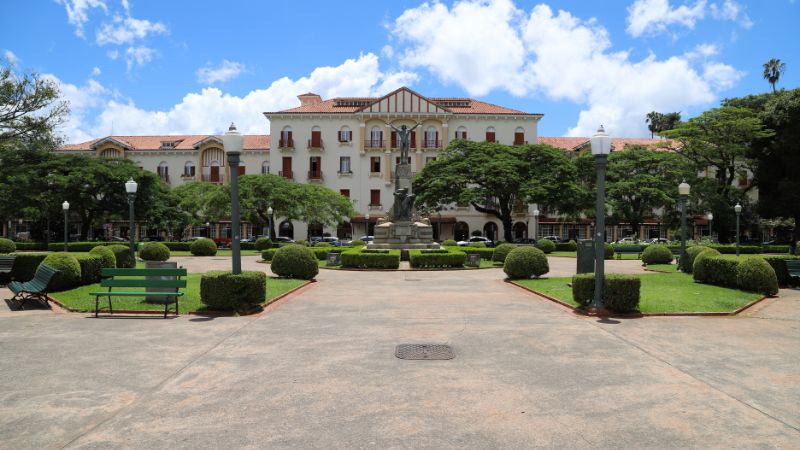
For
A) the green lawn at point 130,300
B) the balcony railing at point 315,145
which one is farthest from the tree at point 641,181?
the green lawn at point 130,300

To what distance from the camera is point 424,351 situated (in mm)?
7812

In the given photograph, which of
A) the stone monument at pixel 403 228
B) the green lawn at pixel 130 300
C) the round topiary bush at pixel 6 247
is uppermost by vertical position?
the stone monument at pixel 403 228

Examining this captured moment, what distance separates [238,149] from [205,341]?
168 inches

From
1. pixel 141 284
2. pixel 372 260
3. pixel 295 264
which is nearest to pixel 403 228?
pixel 372 260

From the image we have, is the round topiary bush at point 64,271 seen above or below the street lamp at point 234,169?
below

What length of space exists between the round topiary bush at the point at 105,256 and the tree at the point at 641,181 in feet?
135

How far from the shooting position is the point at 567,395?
587cm

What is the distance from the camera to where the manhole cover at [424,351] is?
Answer: 7.51 m

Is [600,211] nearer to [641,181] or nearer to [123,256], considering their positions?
[123,256]

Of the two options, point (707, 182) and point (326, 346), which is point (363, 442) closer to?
point (326, 346)

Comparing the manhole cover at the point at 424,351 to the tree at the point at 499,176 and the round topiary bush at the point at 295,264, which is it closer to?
the round topiary bush at the point at 295,264

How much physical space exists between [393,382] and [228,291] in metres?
5.89

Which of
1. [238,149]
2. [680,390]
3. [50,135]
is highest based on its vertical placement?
[50,135]

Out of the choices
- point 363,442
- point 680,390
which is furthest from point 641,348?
point 363,442
